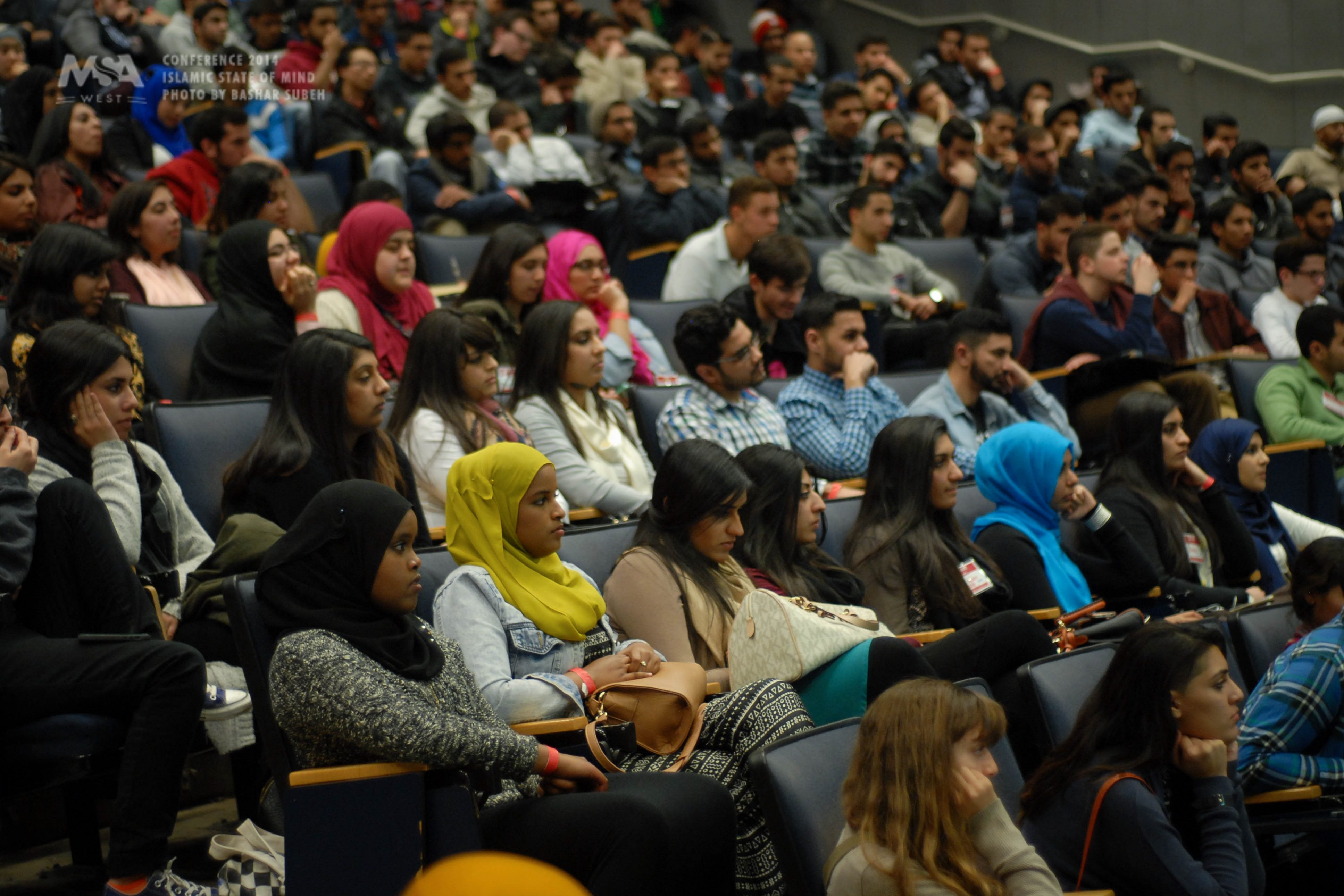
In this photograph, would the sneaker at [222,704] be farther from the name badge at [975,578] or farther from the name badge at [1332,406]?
the name badge at [1332,406]

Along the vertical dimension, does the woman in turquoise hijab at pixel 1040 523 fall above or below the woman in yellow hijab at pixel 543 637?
below

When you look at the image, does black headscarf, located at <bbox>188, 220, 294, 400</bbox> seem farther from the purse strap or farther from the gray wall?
the gray wall

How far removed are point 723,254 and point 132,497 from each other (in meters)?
2.99

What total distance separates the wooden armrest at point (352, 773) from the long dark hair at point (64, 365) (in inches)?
47.3

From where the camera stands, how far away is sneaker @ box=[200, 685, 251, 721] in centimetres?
252

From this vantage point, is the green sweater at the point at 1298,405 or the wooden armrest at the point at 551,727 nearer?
the wooden armrest at the point at 551,727

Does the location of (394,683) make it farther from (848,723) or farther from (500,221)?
(500,221)

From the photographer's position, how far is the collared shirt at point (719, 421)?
392cm

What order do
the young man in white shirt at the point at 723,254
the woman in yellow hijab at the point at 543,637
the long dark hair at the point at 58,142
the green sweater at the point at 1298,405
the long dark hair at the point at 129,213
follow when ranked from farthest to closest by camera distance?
the young man in white shirt at the point at 723,254
the green sweater at the point at 1298,405
the long dark hair at the point at 58,142
the long dark hair at the point at 129,213
the woman in yellow hijab at the point at 543,637

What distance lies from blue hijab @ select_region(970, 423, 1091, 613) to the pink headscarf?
1.36m

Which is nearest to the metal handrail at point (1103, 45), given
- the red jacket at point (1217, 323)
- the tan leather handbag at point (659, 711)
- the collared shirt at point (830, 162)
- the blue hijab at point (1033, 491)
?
the collared shirt at point (830, 162)

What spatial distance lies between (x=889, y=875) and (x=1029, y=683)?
759 millimetres

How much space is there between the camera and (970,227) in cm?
705

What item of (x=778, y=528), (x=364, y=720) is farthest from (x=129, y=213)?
(x=364, y=720)
